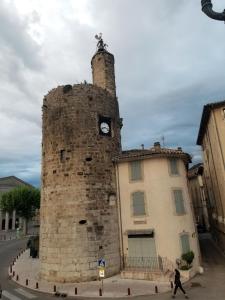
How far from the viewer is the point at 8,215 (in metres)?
71.3

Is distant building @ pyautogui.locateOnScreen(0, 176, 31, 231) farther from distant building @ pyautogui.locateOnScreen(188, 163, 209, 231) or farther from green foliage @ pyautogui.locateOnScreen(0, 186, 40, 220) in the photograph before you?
distant building @ pyautogui.locateOnScreen(188, 163, 209, 231)

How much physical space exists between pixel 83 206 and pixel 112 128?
7.35 meters

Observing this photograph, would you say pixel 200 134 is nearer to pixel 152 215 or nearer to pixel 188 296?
pixel 152 215

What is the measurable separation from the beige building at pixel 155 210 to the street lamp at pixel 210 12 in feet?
46.6

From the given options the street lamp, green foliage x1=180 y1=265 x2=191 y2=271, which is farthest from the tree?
the street lamp

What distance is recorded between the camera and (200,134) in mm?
32906

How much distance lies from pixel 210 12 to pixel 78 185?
51.9 ft

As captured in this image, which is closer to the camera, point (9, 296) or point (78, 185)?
point (9, 296)

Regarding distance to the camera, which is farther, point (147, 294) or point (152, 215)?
point (152, 215)

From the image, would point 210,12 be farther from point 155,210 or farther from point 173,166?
point 155,210

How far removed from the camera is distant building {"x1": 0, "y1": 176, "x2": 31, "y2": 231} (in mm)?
70625

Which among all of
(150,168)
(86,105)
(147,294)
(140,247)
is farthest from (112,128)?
(147,294)

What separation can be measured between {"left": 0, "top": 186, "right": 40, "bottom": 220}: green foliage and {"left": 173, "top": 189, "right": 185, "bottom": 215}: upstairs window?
3815 cm

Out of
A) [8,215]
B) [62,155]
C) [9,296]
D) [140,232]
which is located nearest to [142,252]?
[140,232]
